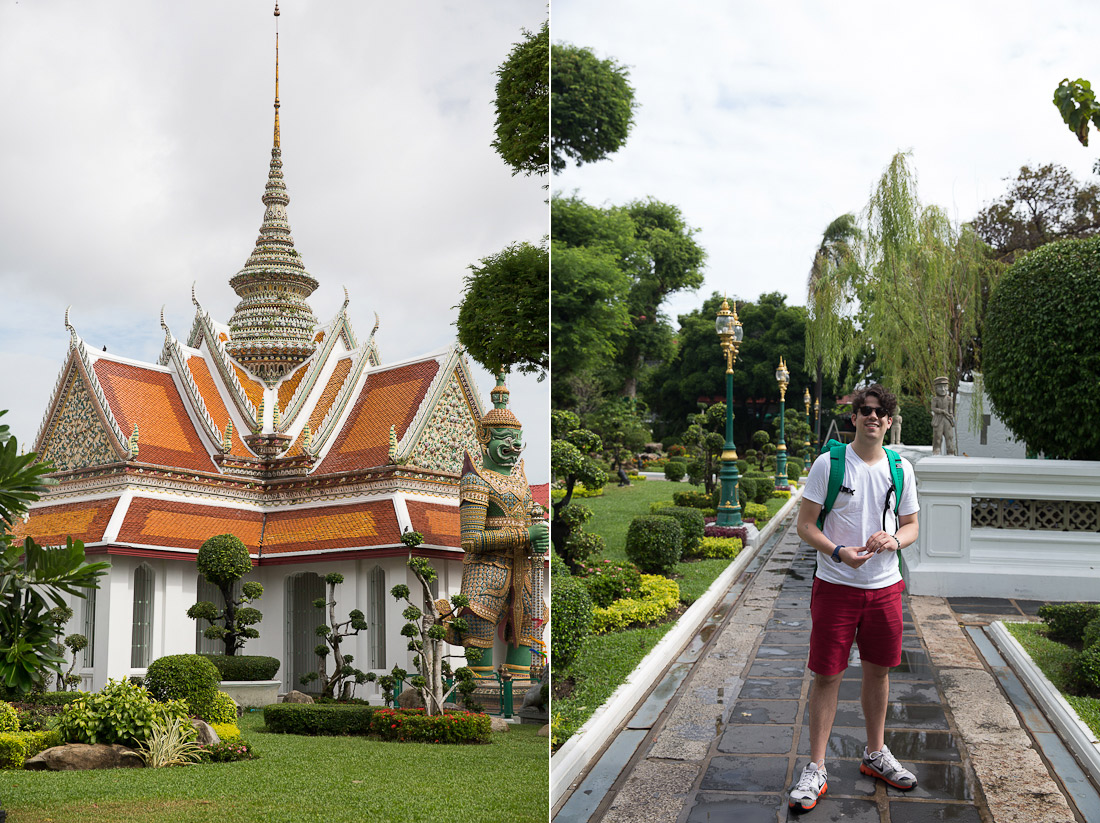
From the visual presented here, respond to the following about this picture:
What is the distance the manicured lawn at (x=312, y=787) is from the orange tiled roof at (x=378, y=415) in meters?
1.22

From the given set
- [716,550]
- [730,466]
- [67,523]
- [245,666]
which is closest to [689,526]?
[716,550]

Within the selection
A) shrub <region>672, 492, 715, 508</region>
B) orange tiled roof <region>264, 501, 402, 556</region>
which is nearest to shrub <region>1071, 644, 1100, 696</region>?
orange tiled roof <region>264, 501, 402, 556</region>

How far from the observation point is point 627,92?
442 cm

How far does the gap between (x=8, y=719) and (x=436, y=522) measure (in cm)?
206

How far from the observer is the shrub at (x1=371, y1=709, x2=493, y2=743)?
12.7ft

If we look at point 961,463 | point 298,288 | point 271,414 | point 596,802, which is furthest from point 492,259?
point 961,463

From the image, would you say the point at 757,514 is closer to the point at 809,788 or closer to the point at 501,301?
the point at 501,301

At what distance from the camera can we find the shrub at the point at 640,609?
543 cm

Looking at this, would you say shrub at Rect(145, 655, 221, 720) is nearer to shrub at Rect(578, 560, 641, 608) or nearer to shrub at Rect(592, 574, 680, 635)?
shrub at Rect(592, 574, 680, 635)

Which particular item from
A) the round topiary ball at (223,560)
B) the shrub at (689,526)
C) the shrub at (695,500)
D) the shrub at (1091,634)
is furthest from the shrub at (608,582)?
the shrub at (695,500)

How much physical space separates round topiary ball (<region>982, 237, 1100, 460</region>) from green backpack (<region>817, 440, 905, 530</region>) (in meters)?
4.92

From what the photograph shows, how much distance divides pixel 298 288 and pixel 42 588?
164 cm

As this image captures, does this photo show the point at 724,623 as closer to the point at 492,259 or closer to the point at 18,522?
the point at 492,259

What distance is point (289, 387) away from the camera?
3.90 m
